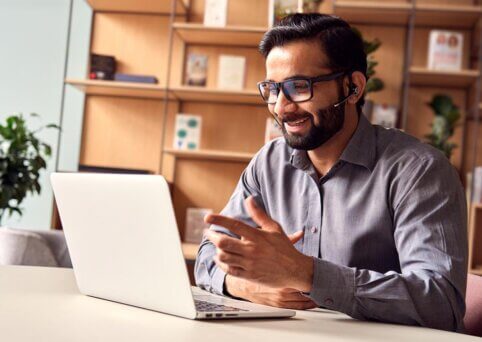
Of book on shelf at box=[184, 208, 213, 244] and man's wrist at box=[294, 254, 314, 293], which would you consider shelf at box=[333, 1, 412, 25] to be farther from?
man's wrist at box=[294, 254, 314, 293]

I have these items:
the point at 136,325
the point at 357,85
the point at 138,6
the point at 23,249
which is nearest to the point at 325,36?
the point at 357,85

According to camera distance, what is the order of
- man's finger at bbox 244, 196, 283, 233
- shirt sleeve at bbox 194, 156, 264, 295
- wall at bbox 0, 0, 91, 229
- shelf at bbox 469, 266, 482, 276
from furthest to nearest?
wall at bbox 0, 0, 91, 229 < shelf at bbox 469, 266, 482, 276 < shirt sleeve at bbox 194, 156, 264, 295 < man's finger at bbox 244, 196, 283, 233

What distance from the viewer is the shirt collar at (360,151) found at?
1.80m

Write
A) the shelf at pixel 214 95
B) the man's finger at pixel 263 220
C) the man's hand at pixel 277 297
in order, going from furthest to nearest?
the shelf at pixel 214 95 < the man's hand at pixel 277 297 < the man's finger at pixel 263 220

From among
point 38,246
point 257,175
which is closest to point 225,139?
point 38,246

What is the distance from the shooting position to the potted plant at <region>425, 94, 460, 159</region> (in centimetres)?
404

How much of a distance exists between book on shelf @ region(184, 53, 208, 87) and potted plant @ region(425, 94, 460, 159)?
131 cm

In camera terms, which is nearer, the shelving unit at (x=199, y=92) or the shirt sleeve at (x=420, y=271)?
the shirt sleeve at (x=420, y=271)

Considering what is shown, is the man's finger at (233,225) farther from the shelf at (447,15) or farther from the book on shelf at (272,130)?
the shelf at (447,15)

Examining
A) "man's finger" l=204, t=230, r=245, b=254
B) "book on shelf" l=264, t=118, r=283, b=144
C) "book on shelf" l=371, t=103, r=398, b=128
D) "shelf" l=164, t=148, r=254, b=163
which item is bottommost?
"man's finger" l=204, t=230, r=245, b=254

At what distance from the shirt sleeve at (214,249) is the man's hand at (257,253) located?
390mm

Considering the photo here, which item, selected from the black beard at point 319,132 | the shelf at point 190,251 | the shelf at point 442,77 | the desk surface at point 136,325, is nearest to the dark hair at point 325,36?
the black beard at point 319,132

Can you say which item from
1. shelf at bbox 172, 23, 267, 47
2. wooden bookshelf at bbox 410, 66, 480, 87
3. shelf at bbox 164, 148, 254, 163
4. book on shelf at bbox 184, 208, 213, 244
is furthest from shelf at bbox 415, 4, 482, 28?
book on shelf at bbox 184, 208, 213, 244

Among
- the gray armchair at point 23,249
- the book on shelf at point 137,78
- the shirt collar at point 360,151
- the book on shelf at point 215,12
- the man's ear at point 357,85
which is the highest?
the book on shelf at point 215,12
